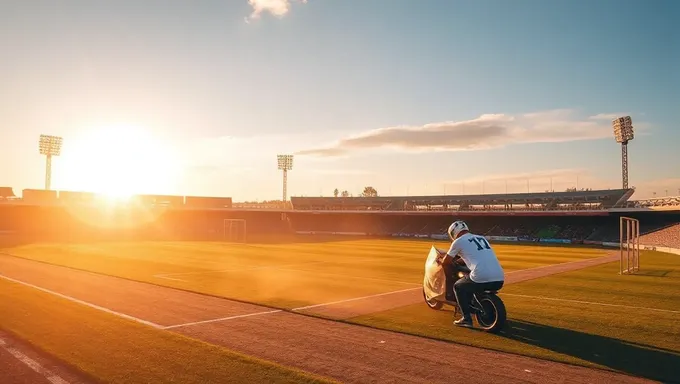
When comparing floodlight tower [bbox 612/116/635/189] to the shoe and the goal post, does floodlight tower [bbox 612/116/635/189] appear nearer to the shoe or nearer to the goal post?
the goal post

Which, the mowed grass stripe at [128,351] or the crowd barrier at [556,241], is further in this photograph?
the crowd barrier at [556,241]

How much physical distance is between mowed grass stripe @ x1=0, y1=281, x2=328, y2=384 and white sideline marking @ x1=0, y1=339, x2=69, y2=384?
0.38 metres

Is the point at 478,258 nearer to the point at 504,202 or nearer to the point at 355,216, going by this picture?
the point at 504,202

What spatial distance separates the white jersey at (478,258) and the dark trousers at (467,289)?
131 millimetres

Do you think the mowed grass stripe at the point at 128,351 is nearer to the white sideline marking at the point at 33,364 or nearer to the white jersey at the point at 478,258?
the white sideline marking at the point at 33,364

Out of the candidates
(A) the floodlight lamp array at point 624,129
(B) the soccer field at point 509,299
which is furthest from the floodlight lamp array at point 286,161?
(B) the soccer field at point 509,299

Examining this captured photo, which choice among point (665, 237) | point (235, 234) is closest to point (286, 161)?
point (235, 234)

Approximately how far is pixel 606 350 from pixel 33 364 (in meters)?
11.0

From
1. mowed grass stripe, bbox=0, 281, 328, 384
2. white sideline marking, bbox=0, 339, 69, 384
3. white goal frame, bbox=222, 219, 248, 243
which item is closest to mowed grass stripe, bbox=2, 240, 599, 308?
mowed grass stripe, bbox=0, 281, 328, 384

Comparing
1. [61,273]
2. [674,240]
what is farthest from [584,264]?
[61,273]

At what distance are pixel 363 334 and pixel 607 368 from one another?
15.7 ft

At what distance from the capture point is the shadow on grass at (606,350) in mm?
7836

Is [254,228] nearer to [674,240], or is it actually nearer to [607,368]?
[674,240]

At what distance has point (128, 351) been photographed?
8.73 m
